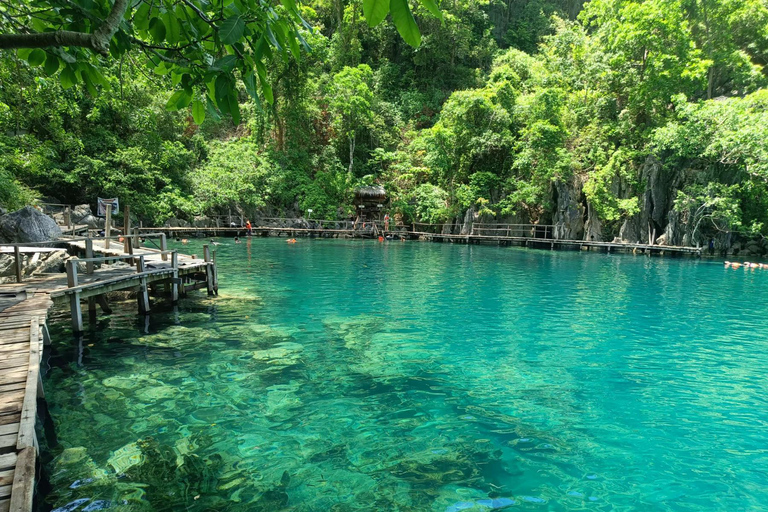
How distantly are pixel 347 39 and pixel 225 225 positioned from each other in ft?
90.5

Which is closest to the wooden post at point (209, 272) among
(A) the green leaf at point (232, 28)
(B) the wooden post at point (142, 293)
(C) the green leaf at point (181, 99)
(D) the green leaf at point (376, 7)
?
(B) the wooden post at point (142, 293)

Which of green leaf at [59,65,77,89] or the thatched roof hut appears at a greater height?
the thatched roof hut

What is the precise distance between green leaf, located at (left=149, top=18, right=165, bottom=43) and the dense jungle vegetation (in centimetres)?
2010

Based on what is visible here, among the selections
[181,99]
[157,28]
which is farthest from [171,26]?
[181,99]

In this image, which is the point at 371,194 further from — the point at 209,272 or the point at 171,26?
the point at 171,26

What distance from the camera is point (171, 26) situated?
2.42 metres

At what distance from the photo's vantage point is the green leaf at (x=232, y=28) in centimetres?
199

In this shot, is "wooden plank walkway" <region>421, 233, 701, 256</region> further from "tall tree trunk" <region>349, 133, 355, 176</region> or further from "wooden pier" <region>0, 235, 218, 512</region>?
"wooden pier" <region>0, 235, 218, 512</region>

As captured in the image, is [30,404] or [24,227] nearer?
[30,404]

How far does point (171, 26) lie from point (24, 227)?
1606cm

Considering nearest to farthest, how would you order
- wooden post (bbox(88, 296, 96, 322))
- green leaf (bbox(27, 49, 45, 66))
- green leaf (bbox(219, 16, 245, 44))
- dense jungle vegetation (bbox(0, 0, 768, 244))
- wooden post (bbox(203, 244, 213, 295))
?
green leaf (bbox(219, 16, 245, 44)) → green leaf (bbox(27, 49, 45, 66)) → wooden post (bbox(88, 296, 96, 322)) → wooden post (bbox(203, 244, 213, 295)) → dense jungle vegetation (bbox(0, 0, 768, 244))

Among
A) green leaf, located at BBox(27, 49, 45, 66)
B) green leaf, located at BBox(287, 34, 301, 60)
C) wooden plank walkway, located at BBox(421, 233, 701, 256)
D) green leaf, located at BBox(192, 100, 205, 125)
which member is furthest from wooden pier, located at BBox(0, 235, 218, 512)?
wooden plank walkway, located at BBox(421, 233, 701, 256)

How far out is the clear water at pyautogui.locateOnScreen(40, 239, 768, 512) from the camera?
452cm

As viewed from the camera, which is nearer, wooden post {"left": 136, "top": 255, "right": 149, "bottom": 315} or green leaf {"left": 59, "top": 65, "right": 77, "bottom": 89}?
green leaf {"left": 59, "top": 65, "right": 77, "bottom": 89}
